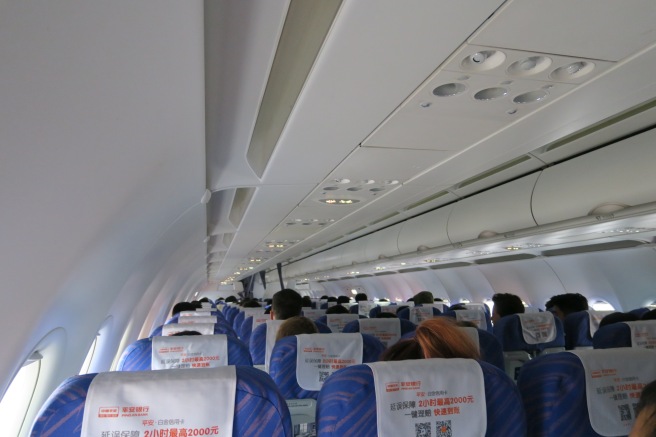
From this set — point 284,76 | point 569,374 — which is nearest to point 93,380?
point 569,374

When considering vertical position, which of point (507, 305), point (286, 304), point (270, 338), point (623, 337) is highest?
point (286, 304)

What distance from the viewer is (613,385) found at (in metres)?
2.03

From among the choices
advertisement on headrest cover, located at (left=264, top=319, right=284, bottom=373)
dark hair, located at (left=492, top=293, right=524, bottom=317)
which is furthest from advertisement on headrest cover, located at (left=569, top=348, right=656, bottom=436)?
dark hair, located at (left=492, top=293, right=524, bottom=317)

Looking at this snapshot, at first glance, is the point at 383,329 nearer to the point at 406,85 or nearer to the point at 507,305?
the point at 507,305

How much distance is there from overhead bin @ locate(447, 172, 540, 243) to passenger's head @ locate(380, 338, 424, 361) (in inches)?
133

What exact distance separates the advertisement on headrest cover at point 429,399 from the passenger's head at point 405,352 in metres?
0.66

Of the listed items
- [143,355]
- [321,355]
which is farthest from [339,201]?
[143,355]

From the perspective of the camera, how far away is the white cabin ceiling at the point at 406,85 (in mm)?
2023

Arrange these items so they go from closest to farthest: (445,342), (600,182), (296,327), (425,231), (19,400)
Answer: (445,342)
(19,400)
(296,327)
(600,182)
(425,231)

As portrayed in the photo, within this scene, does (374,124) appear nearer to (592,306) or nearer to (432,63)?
(432,63)

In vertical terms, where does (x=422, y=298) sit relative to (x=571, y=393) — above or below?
above

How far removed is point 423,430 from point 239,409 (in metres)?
0.68

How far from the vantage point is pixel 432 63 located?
2.37 meters

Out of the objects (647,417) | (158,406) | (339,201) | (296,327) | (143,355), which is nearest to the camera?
(647,417)
